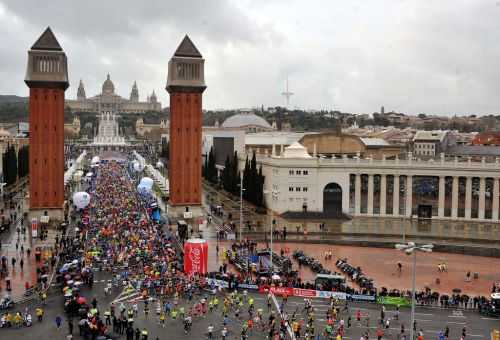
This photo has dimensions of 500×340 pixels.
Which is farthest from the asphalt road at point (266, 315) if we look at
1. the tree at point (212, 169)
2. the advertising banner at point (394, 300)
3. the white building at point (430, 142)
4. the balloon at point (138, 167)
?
the white building at point (430, 142)

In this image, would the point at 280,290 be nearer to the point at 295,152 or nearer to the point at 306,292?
the point at 306,292

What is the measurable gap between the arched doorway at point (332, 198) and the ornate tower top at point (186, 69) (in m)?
17.1

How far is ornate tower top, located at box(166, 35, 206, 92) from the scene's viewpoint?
210 ft

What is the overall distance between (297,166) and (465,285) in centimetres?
2948

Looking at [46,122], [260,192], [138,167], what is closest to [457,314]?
[260,192]

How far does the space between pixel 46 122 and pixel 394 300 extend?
40794mm

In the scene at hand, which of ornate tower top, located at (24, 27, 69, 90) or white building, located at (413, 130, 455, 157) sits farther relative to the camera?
white building, located at (413, 130, 455, 157)

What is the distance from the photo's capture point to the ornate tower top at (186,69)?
63.9 metres

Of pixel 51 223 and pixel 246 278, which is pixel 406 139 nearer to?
pixel 51 223

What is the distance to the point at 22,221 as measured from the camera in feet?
192

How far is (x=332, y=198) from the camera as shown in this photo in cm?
6662

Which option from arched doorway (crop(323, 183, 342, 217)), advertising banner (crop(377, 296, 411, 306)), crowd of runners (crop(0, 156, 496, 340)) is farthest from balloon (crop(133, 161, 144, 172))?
advertising banner (crop(377, 296, 411, 306))

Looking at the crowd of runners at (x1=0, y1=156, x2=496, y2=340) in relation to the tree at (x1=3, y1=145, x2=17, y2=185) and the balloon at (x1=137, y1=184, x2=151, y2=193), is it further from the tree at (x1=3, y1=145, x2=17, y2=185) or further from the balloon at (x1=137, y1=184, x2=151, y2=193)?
the tree at (x1=3, y1=145, x2=17, y2=185)

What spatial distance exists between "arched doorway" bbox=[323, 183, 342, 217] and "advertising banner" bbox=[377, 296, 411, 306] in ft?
109
